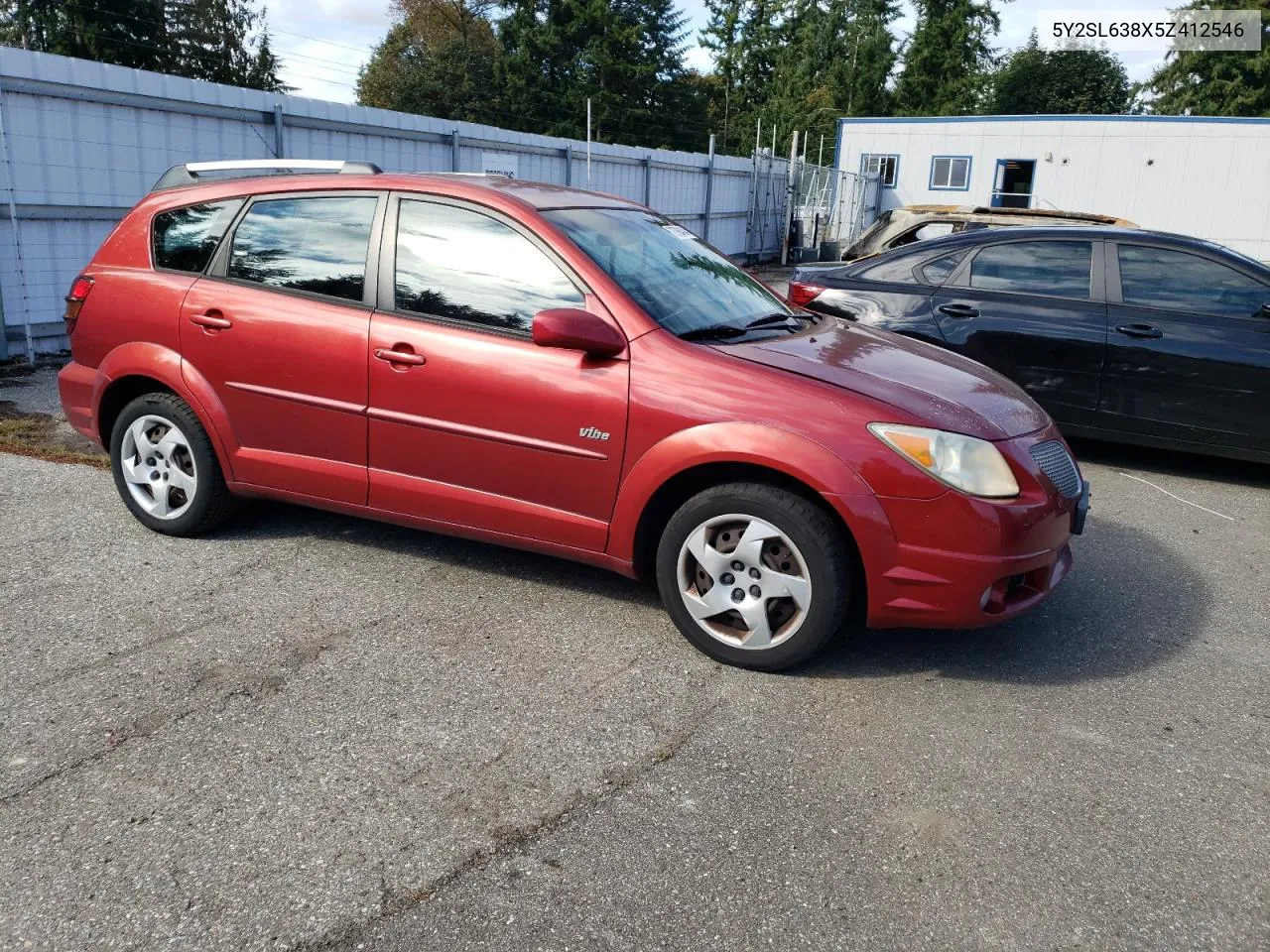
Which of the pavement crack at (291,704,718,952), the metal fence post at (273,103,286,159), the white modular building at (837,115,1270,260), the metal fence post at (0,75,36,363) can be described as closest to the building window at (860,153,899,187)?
the white modular building at (837,115,1270,260)

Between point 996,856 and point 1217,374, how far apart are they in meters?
4.56

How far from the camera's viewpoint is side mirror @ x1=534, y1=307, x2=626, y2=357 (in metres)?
3.61

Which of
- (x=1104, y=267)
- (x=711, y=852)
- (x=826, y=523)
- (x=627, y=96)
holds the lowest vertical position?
(x=711, y=852)

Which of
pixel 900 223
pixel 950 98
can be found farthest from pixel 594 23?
pixel 900 223

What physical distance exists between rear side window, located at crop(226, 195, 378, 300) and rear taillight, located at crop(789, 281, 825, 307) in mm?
3810

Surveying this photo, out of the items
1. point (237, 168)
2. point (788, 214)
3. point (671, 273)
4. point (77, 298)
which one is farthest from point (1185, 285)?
point (788, 214)

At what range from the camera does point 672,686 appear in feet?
11.6

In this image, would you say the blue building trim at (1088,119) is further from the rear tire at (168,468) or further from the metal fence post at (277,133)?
the rear tire at (168,468)

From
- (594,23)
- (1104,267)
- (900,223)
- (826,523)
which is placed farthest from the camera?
(594,23)

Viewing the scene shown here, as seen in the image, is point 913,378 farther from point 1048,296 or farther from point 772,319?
point 1048,296

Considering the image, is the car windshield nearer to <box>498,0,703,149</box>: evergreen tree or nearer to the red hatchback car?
the red hatchback car

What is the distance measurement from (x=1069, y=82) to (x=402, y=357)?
6274 cm

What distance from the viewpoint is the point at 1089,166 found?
29750 mm

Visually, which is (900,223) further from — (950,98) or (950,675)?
(950,98)
